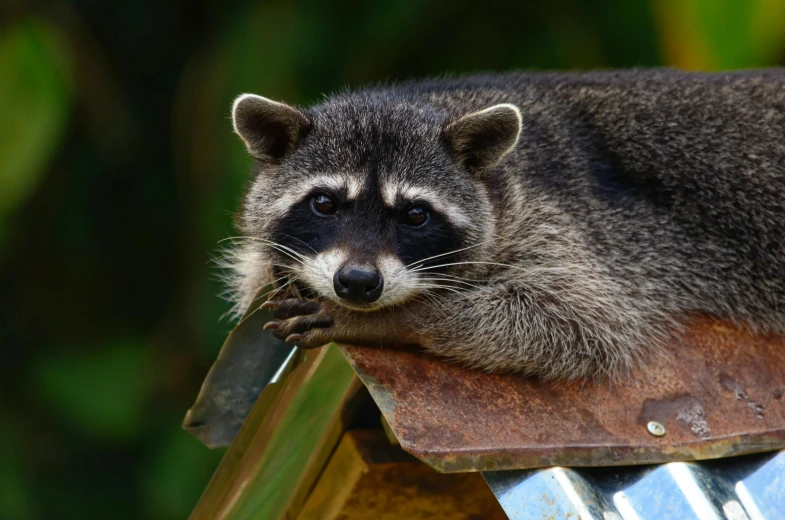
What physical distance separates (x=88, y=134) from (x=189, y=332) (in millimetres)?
1619

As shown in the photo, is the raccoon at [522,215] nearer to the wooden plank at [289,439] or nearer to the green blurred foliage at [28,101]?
the wooden plank at [289,439]

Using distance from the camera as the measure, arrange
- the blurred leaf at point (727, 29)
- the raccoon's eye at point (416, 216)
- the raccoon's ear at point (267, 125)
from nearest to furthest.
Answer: the raccoon's eye at point (416, 216), the raccoon's ear at point (267, 125), the blurred leaf at point (727, 29)

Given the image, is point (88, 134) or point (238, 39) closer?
point (238, 39)

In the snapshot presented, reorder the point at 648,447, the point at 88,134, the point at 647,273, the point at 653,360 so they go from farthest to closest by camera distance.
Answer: the point at 88,134, the point at 647,273, the point at 653,360, the point at 648,447

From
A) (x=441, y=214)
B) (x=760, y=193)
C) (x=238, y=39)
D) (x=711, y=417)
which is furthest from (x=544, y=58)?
(x=711, y=417)

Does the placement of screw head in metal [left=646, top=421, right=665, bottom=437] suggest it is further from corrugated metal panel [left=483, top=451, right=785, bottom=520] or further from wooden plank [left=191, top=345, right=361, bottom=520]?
wooden plank [left=191, top=345, right=361, bottom=520]

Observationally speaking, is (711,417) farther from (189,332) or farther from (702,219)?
(189,332)

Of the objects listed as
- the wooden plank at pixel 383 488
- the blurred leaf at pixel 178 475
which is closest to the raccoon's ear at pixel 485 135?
the wooden plank at pixel 383 488

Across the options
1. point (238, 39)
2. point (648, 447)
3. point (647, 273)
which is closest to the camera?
point (648, 447)

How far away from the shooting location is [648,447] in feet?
10.3

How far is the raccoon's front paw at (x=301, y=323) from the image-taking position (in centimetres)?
336

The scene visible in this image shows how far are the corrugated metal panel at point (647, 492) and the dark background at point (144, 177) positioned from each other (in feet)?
11.5

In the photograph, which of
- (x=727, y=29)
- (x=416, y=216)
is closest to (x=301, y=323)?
(x=416, y=216)

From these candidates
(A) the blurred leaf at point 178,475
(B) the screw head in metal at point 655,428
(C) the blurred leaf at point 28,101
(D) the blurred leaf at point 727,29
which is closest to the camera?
(B) the screw head in metal at point 655,428
